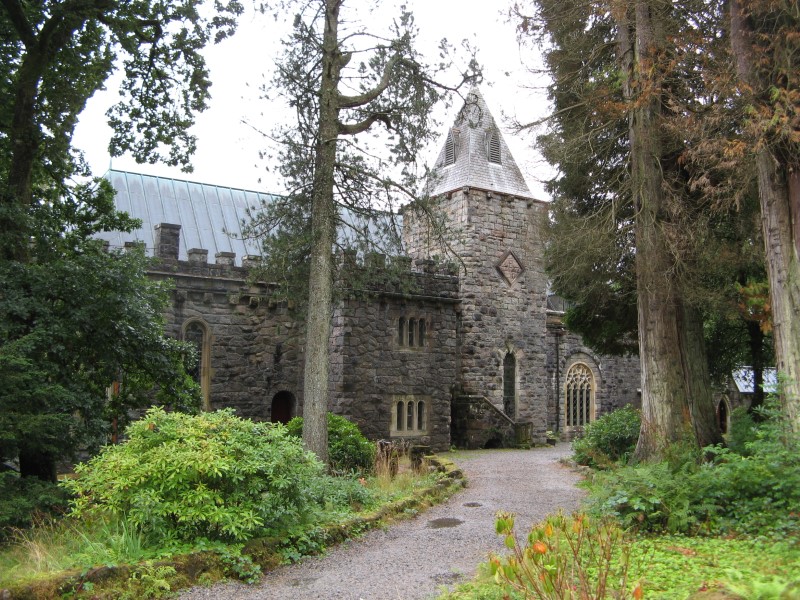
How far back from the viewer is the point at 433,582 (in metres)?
6.48

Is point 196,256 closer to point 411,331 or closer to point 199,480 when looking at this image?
point 411,331

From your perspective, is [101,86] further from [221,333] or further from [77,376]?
[221,333]

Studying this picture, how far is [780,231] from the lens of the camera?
8695 mm

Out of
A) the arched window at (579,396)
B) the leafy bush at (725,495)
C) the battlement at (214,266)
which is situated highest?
the battlement at (214,266)

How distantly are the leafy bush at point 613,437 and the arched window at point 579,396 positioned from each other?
39.9 feet

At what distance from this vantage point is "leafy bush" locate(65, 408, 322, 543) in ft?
22.5

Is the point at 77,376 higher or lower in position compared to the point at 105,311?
lower

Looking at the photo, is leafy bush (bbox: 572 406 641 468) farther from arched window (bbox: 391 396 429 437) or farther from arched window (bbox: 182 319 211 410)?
arched window (bbox: 182 319 211 410)

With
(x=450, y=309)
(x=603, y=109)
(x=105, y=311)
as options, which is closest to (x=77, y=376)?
(x=105, y=311)

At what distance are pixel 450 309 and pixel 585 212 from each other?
6917mm

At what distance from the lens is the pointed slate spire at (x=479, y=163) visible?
2345 cm

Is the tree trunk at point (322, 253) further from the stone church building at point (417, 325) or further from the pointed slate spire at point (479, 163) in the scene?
the pointed slate spire at point (479, 163)

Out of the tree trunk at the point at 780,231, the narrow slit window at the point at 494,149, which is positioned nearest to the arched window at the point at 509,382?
the narrow slit window at the point at 494,149

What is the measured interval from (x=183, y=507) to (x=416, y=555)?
2.37m
